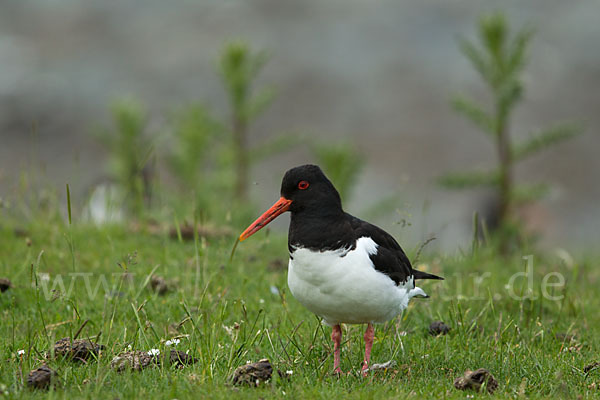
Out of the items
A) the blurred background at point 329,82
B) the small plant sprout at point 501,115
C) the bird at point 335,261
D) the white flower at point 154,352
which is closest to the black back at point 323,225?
the bird at point 335,261

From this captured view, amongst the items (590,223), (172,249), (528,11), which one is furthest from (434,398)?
(528,11)

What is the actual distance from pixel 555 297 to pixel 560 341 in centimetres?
117

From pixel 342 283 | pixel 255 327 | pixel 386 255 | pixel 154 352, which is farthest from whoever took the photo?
pixel 255 327

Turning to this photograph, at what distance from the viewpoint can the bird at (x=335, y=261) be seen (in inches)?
182

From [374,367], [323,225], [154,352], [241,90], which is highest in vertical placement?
[241,90]

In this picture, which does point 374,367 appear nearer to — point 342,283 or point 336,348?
point 336,348

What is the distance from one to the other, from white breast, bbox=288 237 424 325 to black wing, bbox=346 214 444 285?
0.19 ft

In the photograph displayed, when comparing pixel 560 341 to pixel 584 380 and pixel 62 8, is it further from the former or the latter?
pixel 62 8

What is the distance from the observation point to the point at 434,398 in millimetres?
4180

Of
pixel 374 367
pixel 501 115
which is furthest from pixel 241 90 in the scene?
pixel 374 367

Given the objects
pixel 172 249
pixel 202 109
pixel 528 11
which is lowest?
pixel 172 249

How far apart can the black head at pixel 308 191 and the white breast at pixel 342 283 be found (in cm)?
34

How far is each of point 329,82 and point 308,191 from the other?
1866 centimetres

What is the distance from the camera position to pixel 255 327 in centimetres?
582
